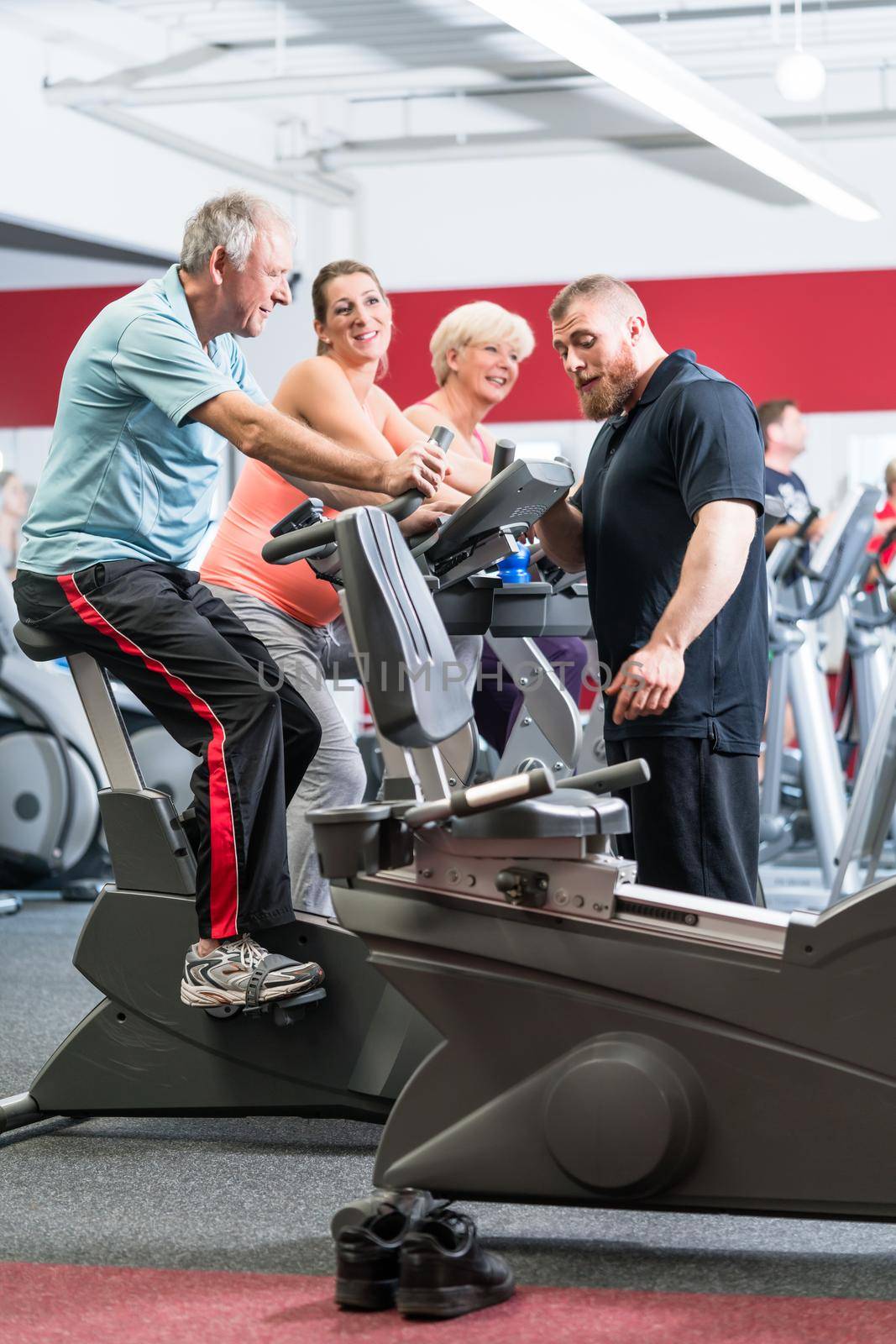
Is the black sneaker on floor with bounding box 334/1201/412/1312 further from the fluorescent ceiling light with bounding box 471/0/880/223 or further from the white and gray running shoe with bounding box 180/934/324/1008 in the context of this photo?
the fluorescent ceiling light with bounding box 471/0/880/223

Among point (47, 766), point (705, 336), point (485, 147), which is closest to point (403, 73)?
point (485, 147)

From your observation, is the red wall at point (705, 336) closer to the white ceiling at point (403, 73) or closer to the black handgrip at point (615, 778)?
the white ceiling at point (403, 73)

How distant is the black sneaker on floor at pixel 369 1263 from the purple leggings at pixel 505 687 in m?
1.98

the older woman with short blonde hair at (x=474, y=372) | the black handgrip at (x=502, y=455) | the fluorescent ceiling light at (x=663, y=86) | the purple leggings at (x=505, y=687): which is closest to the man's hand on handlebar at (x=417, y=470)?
the black handgrip at (x=502, y=455)

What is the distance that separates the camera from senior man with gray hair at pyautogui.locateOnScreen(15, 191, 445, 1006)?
2.39 metres

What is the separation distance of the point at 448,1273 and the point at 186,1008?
91 cm

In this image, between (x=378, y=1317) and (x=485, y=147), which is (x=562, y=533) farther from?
(x=485, y=147)

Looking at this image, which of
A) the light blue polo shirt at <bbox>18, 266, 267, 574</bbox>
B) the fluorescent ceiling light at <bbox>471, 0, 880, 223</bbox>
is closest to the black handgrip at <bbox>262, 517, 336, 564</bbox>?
the light blue polo shirt at <bbox>18, 266, 267, 574</bbox>

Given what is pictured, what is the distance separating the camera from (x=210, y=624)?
2.54 metres

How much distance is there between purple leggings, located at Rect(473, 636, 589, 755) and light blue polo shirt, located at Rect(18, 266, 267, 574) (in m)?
1.35

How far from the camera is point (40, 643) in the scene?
2.54 metres

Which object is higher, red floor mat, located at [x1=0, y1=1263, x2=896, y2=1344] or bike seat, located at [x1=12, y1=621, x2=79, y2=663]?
bike seat, located at [x1=12, y1=621, x2=79, y2=663]

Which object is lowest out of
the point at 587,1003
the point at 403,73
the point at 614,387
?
the point at 587,1003

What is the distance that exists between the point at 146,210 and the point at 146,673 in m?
6.40
